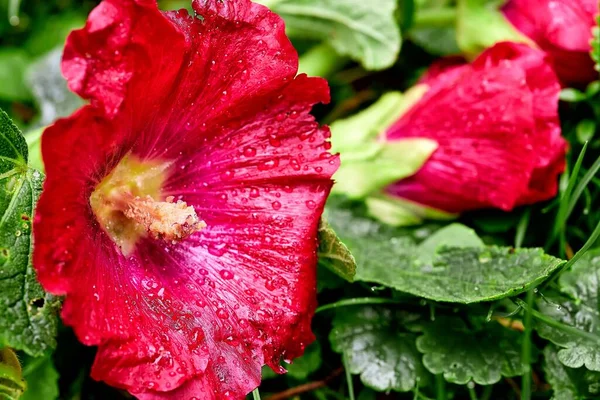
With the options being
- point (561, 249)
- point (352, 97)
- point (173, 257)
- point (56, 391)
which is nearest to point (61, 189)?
point (173, 257)

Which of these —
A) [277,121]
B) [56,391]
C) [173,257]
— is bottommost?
[56,391]

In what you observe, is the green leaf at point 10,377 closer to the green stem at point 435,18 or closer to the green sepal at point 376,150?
the green sepal at point 376,150

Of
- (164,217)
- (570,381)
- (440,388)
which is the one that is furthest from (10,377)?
(570,381)

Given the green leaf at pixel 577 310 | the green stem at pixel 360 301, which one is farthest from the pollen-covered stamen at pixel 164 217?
the green leaf at pixel 577 310

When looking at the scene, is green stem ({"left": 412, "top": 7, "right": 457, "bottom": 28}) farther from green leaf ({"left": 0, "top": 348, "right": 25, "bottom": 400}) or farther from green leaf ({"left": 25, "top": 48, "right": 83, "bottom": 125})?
green leaf ({"left": 0, "top": 348, "right": 25, "bottom": 400})

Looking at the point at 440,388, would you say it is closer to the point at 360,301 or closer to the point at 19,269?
the point at 360,301

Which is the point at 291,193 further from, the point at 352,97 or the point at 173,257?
the point at 352,97
